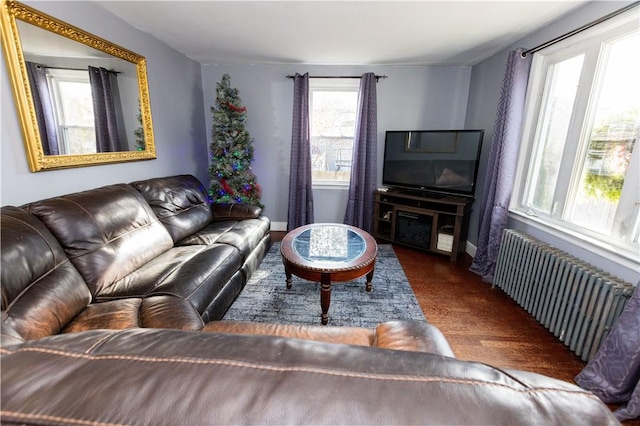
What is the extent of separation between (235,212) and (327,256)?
1.44m

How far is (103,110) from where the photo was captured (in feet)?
7.06

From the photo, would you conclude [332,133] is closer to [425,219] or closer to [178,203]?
[425,219]

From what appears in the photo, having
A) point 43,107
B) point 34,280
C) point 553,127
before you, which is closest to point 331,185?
point 553,127

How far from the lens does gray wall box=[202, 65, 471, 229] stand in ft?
11.6

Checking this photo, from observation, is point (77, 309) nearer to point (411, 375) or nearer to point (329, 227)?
point (411, 375)

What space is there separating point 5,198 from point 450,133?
382cm

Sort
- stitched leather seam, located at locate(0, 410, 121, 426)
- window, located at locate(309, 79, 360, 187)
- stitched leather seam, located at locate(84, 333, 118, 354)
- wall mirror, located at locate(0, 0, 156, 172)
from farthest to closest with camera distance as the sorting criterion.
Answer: window, located at locate(309, 79, 360, 187) < wall mirror, located at locate(0, 0, 156, 172) < stitched leather seam, located at locate(84, 333, 118, 354) < stitched leather seam, located at locate(0, 410, 121, 426)

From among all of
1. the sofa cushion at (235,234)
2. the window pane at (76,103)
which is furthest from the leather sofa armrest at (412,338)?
the window pane at (76,103)

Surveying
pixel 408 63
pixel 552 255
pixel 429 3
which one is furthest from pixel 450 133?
pixel 552 255

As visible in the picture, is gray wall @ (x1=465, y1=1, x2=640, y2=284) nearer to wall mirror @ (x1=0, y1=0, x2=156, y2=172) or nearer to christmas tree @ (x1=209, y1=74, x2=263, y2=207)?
christmas tree @ (x1=209, y1=74, x2=263, y2=207)

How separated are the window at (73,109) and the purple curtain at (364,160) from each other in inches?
110

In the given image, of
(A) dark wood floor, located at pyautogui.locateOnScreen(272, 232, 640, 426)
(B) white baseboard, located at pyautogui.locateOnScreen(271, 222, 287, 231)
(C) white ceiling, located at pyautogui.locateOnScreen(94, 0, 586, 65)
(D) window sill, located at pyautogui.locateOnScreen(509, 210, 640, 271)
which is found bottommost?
(A) dark wood floor, located at pyautogui.locateOnScreen(272, 232, 640, 426)

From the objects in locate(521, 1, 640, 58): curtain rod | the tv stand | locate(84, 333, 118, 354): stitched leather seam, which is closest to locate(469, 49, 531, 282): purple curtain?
locate(521, 1, 640, 58): curtain rod

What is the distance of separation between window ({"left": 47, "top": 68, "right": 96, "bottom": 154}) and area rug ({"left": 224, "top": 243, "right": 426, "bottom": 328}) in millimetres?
1713
